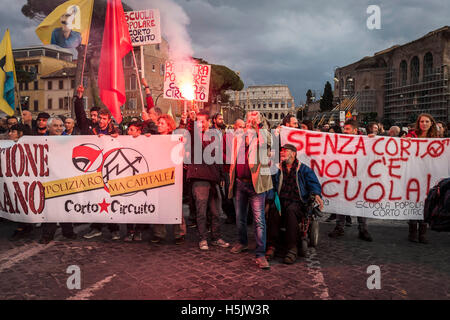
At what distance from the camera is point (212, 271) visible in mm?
4047

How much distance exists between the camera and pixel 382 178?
563 centimetres

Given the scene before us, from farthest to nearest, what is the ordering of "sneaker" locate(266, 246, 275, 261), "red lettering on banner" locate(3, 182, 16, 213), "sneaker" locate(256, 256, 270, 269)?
"red lettering on banner" locate(3, 182, 16, 213) → "sneaker" locate(266, 246, 275, 261) → "sneaker" locate(256, 256, 270, 269)

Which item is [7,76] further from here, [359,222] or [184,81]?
[359,222]

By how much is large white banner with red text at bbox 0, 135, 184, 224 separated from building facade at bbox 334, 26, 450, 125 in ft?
127

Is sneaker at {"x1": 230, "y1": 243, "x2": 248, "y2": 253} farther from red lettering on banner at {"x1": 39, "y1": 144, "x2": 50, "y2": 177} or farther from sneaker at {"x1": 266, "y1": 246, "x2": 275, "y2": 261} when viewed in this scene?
red lettering on banner at {"x1": 39, "y1": 144, "x2": 50, "y2": 177}

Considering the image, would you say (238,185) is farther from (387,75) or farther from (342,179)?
(387,75)

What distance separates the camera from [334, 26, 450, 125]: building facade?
1674 inches

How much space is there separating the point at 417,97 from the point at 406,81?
5.63 m

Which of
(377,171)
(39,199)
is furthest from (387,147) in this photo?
(39,199)

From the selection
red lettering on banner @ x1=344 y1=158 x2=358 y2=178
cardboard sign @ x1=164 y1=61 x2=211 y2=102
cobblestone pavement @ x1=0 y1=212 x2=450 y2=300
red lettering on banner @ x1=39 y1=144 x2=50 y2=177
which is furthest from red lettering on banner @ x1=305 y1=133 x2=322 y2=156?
red lettering on banner @ x1=39 y1=144 x2=50 y2=177

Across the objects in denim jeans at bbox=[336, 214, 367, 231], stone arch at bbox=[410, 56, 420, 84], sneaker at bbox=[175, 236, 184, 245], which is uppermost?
stone arch at bbox=[410, 56, 420, 84]

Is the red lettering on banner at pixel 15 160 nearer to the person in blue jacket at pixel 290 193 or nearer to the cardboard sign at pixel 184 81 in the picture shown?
the person in blue jacket at pixel 290 193
